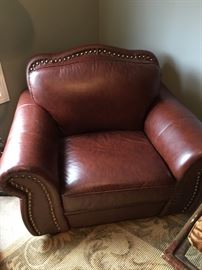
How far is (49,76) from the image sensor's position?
1.59 metres

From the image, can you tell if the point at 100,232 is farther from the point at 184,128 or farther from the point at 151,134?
the point at 184,128

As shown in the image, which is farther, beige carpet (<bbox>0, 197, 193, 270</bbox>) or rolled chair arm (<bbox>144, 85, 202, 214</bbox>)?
beige carpet (<bbox>0, 197, 193, 270</bbox>)

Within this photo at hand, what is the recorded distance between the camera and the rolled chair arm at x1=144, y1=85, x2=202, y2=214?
4.35 feet

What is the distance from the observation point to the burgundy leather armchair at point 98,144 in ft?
4.34

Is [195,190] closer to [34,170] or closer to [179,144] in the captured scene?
[179,144]

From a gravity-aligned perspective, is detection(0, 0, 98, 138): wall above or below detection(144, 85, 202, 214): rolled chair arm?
above

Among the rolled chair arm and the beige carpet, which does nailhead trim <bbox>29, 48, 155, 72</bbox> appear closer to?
the rolled chair arm

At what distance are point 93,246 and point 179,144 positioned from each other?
0.70 meters

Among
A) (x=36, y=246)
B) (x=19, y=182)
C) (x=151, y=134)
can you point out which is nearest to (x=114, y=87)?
(x=151, y=134)

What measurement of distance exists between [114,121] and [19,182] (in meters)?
0.70

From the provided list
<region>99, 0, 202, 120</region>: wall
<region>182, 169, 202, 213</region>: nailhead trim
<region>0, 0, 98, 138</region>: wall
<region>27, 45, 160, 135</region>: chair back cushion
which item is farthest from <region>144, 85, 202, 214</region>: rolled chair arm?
<region>0, 0, 98, 138</region>: wall

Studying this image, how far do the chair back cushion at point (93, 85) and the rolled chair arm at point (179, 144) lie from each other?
0.13 metres

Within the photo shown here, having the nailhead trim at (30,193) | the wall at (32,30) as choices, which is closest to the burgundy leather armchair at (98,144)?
the nailhead trim at (30,193)

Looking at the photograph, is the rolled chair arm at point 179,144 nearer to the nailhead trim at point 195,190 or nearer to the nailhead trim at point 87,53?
the nailhead trim at point 195,190
